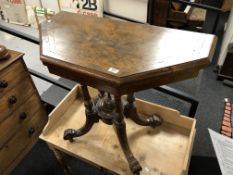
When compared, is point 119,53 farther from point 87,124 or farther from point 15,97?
point 15,97

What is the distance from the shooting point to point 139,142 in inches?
41.2

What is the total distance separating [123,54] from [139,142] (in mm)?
521

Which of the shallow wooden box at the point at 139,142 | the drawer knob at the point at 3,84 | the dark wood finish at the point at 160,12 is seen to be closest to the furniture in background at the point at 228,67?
the dark wood finish at the point at 160,12

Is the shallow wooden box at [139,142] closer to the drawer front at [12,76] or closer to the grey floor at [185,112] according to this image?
the drawer front at [12,76]

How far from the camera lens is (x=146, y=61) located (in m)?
0.65

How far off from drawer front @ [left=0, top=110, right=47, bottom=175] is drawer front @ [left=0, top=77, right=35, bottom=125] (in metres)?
0.19

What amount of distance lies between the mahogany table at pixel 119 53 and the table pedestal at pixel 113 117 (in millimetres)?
37

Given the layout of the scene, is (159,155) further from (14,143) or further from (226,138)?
(14,143)

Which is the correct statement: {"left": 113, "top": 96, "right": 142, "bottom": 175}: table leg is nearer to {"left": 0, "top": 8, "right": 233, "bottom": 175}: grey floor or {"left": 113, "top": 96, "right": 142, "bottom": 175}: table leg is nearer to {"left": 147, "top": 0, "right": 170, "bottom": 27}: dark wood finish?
{"left": 0, "top": 8, "right": 233, "bottom": 175}: grey floor

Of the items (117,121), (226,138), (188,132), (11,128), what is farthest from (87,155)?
(226,138)

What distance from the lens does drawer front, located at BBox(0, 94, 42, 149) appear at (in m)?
1.29

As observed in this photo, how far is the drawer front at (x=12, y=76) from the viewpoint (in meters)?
1.18

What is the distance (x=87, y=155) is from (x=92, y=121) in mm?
157

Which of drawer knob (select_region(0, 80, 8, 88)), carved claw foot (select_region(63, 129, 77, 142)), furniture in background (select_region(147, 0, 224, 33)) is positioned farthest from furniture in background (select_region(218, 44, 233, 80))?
drawer knob (select_region(0, 80, 8, 88))
